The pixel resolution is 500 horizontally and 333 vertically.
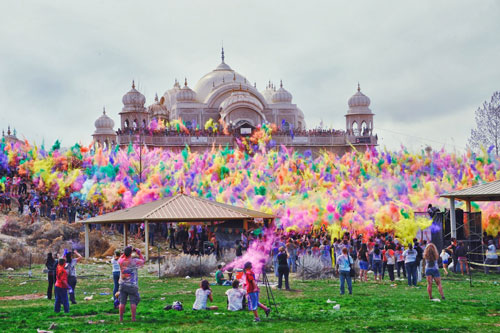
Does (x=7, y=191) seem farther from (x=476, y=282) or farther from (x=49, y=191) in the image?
(x=476, y=282)

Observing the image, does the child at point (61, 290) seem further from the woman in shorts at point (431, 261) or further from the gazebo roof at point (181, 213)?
the gazebo roof at point (181, 213)

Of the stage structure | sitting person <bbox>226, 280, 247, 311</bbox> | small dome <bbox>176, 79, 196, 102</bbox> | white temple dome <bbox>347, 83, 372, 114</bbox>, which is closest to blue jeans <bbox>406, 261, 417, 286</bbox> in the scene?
the stage structure

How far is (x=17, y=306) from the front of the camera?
14016 millimetres

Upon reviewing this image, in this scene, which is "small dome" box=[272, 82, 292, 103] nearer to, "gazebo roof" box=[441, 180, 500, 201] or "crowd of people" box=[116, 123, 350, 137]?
"crowd of people" box=[116, 123, 350, 137]

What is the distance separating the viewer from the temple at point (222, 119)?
52781 millimetres

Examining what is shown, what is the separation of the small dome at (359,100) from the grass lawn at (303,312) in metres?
46.4

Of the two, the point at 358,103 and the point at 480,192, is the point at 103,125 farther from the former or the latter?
the point at 480,192

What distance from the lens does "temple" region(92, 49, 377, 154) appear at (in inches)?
2078

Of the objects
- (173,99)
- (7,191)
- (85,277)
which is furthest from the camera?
(173,99)

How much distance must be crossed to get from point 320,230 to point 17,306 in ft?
50.7

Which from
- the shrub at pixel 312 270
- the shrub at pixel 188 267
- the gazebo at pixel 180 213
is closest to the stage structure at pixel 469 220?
the shrub at pixel 312 270

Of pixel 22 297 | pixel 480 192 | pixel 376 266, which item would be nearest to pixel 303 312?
pixel 376 266

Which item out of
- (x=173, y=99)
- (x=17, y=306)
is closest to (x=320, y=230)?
(x=17, y=306)

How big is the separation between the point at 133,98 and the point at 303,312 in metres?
49.8
